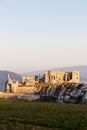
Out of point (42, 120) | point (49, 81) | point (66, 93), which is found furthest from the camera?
point (49, 81)

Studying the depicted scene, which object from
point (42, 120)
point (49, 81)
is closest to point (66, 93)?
point (49, 81)

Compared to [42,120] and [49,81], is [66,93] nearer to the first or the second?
[49,81]

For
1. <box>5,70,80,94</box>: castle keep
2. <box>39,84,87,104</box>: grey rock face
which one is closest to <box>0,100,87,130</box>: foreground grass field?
<box>39,84,87,104</box>: grey rock face

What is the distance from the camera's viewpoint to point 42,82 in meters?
140

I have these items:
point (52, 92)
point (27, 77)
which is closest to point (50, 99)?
point (52, 92)

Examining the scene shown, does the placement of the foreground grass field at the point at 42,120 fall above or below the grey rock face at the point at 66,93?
below

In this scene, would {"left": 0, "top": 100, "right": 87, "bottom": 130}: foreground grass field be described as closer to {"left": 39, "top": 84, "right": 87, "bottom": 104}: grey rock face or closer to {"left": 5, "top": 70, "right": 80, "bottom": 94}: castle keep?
{"left": 39, "top": 84, "right": 87, "bottom": 104}: grey rock face

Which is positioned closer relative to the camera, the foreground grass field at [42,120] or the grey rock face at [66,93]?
the foreground grass field at [42,120]

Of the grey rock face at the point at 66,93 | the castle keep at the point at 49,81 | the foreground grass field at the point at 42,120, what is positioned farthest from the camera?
the castle keep at the point at 49,81

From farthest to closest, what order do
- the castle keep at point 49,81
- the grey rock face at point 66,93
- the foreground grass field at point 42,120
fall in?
1. the castle keep at point 49,81
2. the grey rock face at point 66,93
3. the foreground grass field at point 42,120

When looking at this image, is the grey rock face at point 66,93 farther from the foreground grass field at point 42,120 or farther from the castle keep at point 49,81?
the foreground grass field at point 42,120

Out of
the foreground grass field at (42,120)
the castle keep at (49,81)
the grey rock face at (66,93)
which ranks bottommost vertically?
the foreground grass field at (42,120)

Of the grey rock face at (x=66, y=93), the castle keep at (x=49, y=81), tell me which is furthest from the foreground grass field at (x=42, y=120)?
the castle keep at (x=49, y=81)

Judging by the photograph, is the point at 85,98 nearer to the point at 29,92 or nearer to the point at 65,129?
the point at 29,92
